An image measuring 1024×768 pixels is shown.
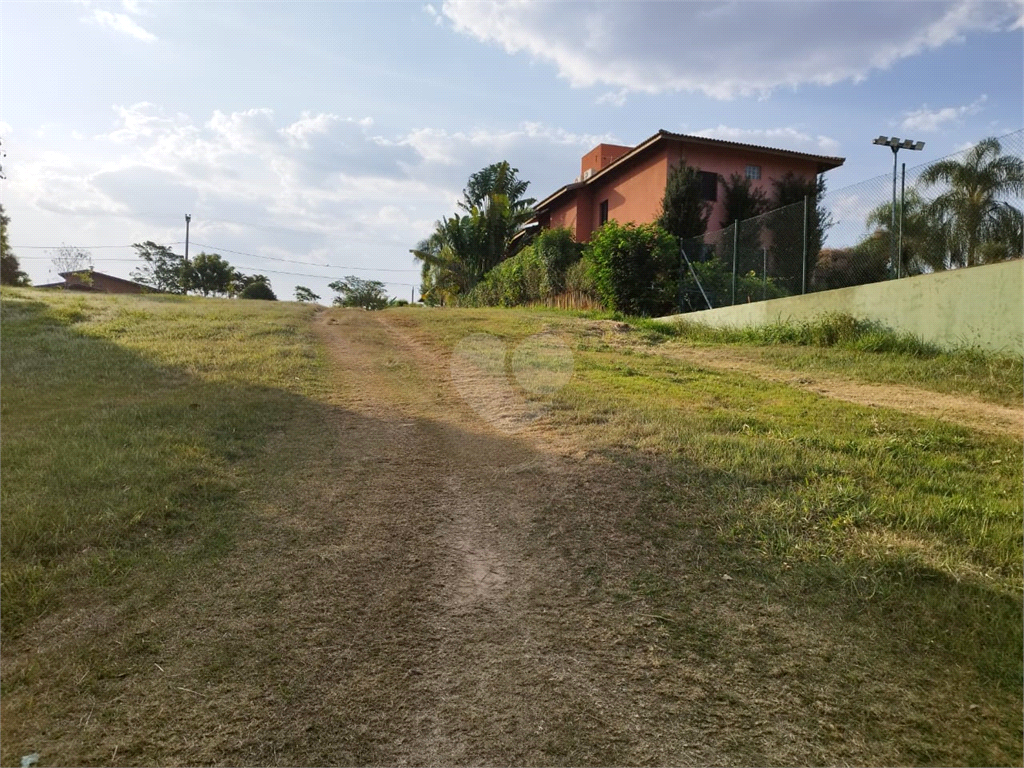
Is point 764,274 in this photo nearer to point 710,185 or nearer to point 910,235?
point 910,235

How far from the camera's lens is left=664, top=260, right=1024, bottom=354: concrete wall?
759 centimetres

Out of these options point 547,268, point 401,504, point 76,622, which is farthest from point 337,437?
point 547,268

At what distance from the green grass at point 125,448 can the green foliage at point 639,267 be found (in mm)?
7702

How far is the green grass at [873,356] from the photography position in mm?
7176

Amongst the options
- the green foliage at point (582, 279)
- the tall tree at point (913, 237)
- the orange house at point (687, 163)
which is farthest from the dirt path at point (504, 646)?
the orange house at point (687, 163)

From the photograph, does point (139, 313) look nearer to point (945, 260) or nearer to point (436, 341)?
point (436, 341)

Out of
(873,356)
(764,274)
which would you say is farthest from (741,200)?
(873,356)

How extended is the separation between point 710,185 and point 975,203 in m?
12.9

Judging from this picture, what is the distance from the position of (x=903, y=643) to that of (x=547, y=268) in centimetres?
1768

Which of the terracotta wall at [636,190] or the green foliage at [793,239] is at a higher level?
the terracotta wall at [636,190]

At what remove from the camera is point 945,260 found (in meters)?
9.37

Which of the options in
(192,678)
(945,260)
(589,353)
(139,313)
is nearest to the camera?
(192,678)

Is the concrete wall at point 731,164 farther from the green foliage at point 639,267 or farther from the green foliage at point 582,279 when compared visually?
the green foliage at point 639,267

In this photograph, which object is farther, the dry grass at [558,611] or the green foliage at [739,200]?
the green foliage at [739,200]
